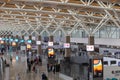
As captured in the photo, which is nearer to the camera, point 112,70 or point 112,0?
point 112,0

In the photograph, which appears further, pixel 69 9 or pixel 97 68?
pixel 69 9

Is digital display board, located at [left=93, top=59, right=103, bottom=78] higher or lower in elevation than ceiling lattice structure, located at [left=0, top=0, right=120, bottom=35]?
lower

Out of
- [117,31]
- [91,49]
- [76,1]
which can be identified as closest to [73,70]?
[91,49]

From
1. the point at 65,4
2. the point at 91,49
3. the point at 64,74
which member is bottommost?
the point at 64,74

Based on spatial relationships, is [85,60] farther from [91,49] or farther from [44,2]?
[44,2]

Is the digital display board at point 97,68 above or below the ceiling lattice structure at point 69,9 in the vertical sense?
below

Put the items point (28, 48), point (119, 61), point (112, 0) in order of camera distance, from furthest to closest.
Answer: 1. point (28, 48)
2. point (119, 61)
3. point (112, 0)

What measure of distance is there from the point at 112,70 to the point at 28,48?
28.6 meters

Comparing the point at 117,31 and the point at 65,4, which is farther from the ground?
the point at 65,4

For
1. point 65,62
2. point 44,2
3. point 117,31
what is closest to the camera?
point 44,2

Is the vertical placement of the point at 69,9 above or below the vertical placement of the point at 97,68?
above

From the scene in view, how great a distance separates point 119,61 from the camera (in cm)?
2462

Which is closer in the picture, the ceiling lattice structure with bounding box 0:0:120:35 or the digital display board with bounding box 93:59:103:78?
the ceiling lattice structure with bounding box 0:0:120:35

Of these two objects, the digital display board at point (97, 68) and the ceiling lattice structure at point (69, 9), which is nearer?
the ceiling lattice structure at point (69, 9)
